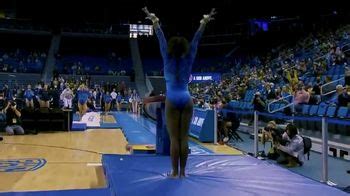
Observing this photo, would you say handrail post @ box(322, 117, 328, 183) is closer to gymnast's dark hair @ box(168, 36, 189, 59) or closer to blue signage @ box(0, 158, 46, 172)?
gymnast's dark hair @ box(168, 36, 189, 59)

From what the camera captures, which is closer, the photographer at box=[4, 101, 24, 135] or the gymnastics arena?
the gymnastics arena

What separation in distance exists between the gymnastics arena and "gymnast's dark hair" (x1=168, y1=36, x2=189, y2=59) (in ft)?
0.05

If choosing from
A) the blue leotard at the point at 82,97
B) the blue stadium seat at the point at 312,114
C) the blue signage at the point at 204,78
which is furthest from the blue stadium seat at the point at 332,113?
the blue signage at the point at 204,78

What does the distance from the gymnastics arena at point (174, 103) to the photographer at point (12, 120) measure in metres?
0.05

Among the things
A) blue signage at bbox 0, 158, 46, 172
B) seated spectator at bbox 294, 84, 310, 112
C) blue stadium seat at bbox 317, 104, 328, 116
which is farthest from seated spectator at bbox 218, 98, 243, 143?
blue signage at bbox 0, 158, 46, 172

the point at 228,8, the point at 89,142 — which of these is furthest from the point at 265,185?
the point at 228,8

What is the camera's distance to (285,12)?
98.8 ft

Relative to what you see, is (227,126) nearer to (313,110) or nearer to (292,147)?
(313,110)

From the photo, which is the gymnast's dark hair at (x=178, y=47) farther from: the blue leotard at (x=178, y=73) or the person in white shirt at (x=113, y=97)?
the person in white shirt at (x=113, y=97)

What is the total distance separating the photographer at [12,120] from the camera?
11.5m

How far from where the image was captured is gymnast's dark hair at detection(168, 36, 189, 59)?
429cm

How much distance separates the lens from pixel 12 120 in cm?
1186

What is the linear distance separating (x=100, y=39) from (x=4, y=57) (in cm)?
845

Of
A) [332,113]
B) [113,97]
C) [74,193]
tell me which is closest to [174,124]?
[74,193]
